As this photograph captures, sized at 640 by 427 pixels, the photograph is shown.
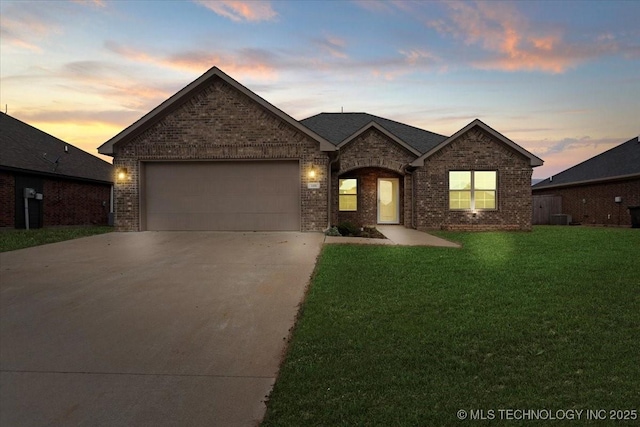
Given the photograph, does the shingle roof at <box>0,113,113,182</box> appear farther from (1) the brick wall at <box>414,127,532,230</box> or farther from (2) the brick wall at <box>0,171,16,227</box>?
(1) the brick wall at <box>414,127,532,230</box>

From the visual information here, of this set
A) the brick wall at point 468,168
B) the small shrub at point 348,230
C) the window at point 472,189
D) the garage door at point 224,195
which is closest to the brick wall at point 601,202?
the brick wall at point 468,168

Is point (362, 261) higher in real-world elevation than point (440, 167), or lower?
lower

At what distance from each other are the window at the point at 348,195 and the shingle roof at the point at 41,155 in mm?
14685

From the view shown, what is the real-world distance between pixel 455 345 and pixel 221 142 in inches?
458

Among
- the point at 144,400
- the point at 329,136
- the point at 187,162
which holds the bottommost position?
the point at 144,400

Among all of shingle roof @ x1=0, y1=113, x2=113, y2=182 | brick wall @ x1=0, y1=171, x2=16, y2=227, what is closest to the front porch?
shingle roof @ x1=0, y1=113, x2=113, y2=182

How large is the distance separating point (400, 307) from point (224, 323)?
2.46 meters

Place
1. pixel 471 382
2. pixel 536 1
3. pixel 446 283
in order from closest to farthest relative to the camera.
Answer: pixel 471 382 → pixel 446 283 → pixel 536 1

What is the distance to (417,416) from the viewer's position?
3.04 m

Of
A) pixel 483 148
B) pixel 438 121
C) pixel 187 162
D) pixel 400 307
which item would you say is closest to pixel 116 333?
pixel 400 307

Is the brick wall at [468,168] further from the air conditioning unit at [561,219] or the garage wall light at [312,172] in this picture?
the air conditioning unit at [561,219]

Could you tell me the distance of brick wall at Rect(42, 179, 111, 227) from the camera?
20266 mm

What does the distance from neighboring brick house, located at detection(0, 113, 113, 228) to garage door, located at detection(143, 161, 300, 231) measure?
8.45 m

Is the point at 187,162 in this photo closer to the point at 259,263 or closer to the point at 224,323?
the point at 259,263
